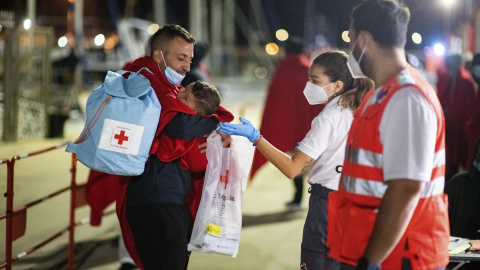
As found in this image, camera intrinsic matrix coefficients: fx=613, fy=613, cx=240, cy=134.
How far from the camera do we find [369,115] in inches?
88.2

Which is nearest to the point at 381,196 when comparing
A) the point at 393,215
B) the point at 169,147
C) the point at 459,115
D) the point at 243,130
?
the point at 393,215

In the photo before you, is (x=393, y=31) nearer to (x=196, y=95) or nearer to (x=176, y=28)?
(x=196, y=95)

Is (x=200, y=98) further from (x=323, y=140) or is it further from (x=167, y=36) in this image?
(x=323, y=140)

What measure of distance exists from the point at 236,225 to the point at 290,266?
95.8 inches

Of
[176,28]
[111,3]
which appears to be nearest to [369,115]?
[176,28]

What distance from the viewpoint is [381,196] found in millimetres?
2227

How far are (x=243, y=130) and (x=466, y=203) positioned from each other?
1.95 m

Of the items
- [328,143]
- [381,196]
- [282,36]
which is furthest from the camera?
[282,36]

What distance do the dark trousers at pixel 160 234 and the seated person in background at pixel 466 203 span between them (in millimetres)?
1988

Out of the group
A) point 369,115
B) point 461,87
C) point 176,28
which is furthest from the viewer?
point 461,87

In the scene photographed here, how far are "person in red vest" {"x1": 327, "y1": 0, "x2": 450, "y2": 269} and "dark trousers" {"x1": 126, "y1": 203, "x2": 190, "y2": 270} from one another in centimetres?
121

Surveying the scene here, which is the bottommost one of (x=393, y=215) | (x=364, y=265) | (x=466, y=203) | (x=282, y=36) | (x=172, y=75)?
(x=466, y=203)

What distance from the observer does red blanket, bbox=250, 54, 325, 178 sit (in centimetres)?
759

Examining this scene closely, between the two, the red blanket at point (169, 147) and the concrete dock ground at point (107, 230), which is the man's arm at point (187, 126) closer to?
the red blanket at point (169, 147)
